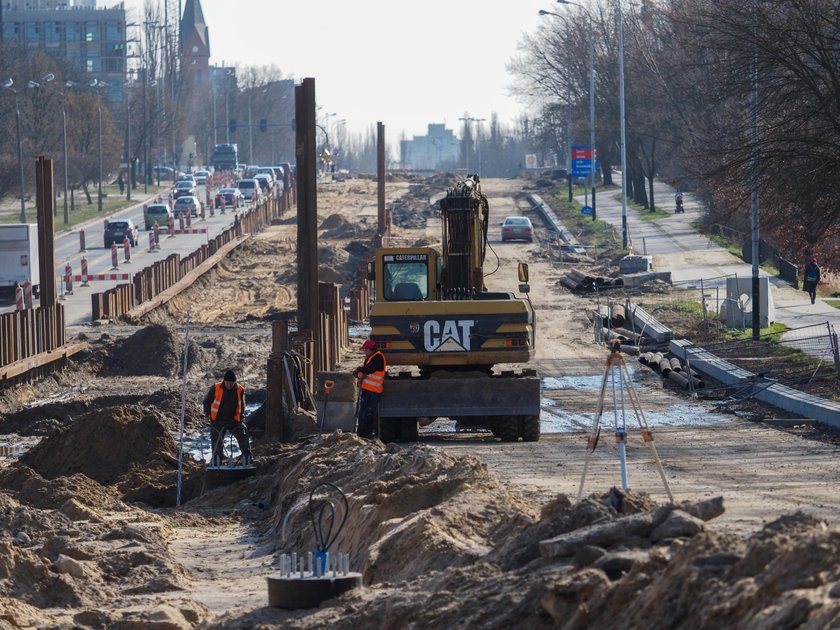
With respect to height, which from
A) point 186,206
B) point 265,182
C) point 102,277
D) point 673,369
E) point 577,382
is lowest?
point 577,382

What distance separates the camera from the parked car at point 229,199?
293 ft

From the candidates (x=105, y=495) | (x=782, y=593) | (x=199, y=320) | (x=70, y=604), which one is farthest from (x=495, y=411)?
(x=199, y=320)

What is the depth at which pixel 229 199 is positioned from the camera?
300ft

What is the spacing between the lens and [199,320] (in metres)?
40.5

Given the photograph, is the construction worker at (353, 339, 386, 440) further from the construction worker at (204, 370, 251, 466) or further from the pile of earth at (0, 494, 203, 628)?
the pile of earth at (0, 494, 203, 628)

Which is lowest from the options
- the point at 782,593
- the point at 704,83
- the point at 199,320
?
the point at 199,320

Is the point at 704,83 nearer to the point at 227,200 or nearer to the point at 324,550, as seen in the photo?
the point at 324,550

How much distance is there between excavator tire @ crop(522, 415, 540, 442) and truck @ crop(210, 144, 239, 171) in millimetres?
105951

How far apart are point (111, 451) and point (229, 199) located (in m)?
72.9

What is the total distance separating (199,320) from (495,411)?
22.3 m

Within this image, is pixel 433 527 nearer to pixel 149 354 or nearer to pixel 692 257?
pixel 149 354

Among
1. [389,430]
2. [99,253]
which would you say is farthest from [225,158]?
[389,430]

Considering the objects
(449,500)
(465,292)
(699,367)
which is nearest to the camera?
(449,500)

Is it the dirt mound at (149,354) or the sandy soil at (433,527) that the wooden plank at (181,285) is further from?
the sandy soil at (433,527)
